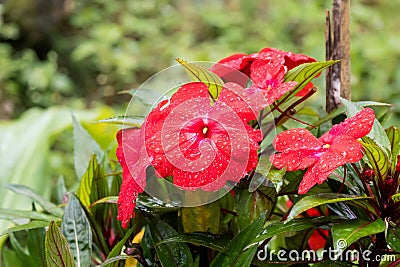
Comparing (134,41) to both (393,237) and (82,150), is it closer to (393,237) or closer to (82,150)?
(82,150)

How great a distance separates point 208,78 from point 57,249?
0.21 m

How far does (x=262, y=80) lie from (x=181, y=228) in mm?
177

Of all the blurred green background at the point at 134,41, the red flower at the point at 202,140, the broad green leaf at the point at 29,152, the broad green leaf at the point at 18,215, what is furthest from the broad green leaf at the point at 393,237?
the blurred green background at the point at 134,41

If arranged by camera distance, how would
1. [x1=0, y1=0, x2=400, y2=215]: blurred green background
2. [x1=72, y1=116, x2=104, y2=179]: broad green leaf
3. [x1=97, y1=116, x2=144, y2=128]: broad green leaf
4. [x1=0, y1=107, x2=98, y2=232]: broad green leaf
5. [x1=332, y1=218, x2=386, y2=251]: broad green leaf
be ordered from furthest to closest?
[x1=0, y1=0, x2=400, y2=215]: blurred green background → [x1=0, y1=107, x2=98, y2=232]: broad green leaf → [x1=72, y1=116, x2=104, y2=179]: broad green leaf → [x1=97, y1=116, x2=144, y2=128]: broad green leaf → [x1=332, y1=218, x2=386, y2=251]: broad green leaf

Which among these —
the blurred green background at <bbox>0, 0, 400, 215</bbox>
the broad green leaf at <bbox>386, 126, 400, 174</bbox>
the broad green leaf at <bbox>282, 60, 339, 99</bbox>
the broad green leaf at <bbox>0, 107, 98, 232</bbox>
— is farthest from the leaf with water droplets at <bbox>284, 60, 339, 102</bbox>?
the blurred green background at <bbox>0, 0, 400, 215</bbox>

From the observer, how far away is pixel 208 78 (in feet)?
1.76

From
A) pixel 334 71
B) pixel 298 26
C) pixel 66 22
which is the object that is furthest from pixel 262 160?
pixel 66 22

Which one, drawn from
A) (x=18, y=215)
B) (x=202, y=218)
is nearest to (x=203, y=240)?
(x=202, y=218)

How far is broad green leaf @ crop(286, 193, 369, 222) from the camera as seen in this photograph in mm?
468

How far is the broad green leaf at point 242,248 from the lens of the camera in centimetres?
51

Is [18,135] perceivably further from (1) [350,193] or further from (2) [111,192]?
(1) [350,193]

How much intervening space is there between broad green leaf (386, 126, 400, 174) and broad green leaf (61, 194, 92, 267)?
0.32 m

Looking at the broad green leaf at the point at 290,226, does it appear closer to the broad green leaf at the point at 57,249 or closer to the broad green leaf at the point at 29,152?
the broad green leaf at the point at 57,249

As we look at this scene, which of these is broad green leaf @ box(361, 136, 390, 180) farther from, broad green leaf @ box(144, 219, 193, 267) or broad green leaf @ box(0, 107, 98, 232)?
broad green leaf @ box(0, 107, 98, 232)
